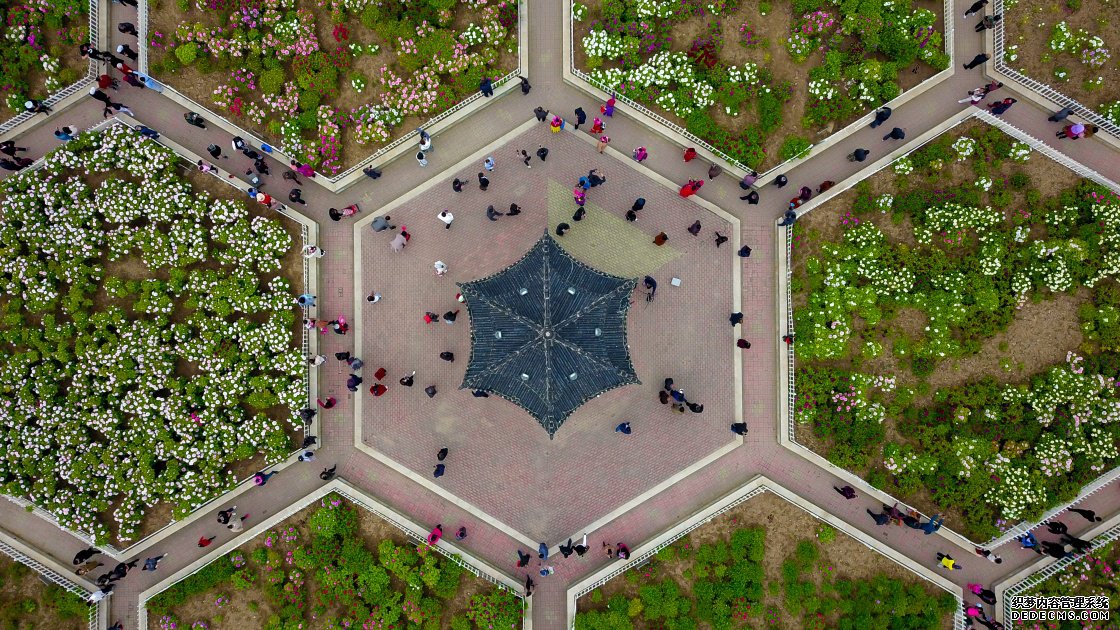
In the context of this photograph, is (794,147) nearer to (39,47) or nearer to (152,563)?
Result: (152,563)

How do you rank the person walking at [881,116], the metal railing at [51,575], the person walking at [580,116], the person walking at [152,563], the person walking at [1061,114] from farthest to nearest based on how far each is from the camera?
the metal railing at [51,575], the person walking at [152,563], the person walking at [1061,114], the person walking at [580,116], the person walking at [881,116]

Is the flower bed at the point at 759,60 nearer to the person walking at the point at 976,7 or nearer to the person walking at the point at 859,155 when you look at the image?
the person walking at the point at 976,7

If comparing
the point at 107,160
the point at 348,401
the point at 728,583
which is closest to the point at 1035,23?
the point at 728,583

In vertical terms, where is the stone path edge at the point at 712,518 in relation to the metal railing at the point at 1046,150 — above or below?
below

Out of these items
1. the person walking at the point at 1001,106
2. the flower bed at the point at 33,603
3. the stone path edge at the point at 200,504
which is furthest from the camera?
the stone path edge at the point at 200,504

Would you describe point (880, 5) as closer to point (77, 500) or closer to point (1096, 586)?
point (1096, 586)

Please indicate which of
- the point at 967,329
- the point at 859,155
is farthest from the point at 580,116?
the point at 967,329

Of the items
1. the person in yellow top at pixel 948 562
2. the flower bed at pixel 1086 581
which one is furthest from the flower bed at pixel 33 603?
Answer: the flower bed at pixel 1086 581
